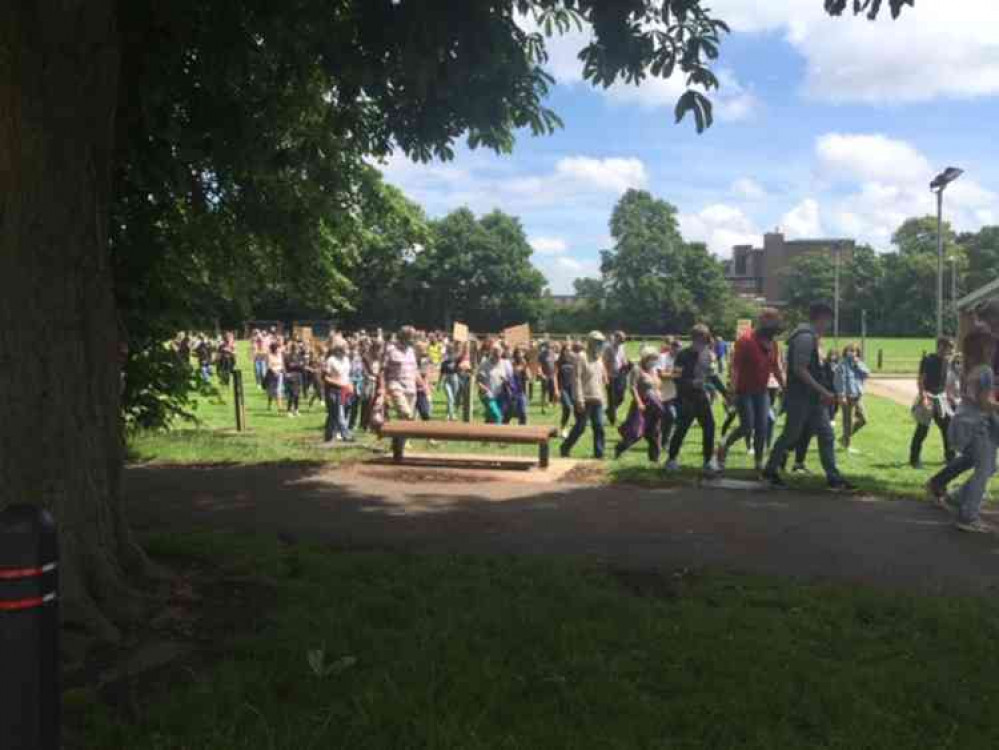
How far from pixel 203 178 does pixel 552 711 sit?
7273 mm

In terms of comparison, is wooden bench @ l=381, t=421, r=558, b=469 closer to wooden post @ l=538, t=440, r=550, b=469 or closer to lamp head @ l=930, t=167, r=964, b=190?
wooden post @ l=538, t=440, r=550, b=469

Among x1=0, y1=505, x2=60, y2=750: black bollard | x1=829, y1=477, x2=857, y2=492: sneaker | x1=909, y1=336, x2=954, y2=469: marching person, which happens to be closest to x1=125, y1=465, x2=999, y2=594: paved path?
x1=829, y1=477, x2=857, y2=492: sneaker

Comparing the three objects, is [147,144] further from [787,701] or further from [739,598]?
[787,701]

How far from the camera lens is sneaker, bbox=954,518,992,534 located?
701cm

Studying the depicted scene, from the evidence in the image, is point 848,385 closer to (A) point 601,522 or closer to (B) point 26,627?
(A) point 601,522

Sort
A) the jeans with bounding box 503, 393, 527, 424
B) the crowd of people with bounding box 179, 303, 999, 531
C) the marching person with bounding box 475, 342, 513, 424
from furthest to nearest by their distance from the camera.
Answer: the jeans with bounding box 503, 393, 527, 424, the marching person with bounding box 475, 342, 513, 424, the crowd of people with bounding box 179, 303, 999, 531

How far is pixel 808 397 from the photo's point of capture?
28.2ft

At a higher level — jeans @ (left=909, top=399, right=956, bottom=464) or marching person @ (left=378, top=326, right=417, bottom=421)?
marching person @ (left=378, top=326, right=417, bottom=421)

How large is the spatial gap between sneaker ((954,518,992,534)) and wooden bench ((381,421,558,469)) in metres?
4.08

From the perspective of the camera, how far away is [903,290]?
86.6 meters

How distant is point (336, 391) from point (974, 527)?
29.5 ft

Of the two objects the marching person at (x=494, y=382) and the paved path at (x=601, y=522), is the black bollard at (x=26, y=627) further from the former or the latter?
the marching person at (x=494, y=382)

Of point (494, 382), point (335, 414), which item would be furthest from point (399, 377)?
point (494, 382)

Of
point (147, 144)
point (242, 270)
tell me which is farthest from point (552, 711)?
point (242, 270)
